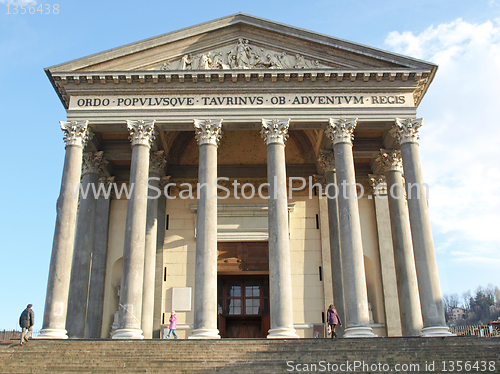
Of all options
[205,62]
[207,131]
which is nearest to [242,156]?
[207,131]

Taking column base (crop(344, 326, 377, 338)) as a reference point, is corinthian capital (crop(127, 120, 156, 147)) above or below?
above

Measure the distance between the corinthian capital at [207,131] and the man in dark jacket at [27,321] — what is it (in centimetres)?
1124

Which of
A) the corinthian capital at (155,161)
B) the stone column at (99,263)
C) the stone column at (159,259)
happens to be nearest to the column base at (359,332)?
the stone column at (159,259)

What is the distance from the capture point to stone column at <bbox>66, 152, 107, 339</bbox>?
85.9 ft

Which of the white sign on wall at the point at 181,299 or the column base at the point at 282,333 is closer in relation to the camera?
the column base at the point at 282,333

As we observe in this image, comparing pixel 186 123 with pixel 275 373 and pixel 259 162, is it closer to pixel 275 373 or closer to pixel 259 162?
pixel 259 162

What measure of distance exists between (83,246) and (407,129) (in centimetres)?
1841

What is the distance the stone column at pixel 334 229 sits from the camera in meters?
28.8

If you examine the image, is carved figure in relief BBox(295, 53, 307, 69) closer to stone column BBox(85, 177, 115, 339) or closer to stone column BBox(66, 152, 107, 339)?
stone column BBox(66, 152, 107, 339)

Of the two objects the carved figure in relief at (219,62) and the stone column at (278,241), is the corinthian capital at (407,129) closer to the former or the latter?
the stone column at (278,241)

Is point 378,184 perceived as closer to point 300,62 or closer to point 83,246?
point 300,62

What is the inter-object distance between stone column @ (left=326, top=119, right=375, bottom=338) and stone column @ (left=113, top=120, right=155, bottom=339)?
9550mm

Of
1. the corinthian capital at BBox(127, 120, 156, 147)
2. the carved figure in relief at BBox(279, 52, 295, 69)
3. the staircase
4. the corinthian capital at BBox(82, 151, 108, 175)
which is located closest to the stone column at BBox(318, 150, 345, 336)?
the carved figure in relief at BBox(279, 52, 295, 69)

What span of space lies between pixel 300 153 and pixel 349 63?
855 centimetres
